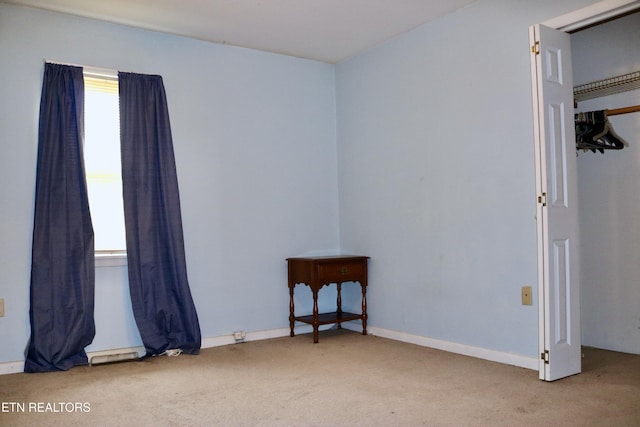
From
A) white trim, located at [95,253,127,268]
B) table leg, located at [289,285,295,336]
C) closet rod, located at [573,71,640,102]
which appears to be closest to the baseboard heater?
white trim, located at [95,253,127,268]

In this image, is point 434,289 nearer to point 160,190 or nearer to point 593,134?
point 593,134

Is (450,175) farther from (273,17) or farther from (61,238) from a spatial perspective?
(61,238)

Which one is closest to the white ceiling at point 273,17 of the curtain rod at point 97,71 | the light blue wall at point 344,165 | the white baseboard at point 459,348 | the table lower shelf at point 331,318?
the light blue wall at point 344,165

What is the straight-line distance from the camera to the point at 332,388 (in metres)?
2.94

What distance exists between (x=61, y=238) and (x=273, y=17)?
2.10m

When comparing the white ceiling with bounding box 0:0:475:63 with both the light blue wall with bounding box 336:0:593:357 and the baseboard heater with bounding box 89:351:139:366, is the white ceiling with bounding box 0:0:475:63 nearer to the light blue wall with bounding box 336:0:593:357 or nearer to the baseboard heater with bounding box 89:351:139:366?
the light blue wall with bounding box 336:0:593:357

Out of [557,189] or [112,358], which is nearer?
[557,189]

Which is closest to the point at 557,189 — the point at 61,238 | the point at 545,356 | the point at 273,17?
the point at 545,356

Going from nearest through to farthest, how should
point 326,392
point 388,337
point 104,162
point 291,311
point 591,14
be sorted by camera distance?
point 326,392 < point 591,14 < point 104,162 < point 388,337 < point 291,311

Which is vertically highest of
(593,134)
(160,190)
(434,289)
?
(593,134)

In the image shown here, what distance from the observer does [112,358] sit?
11.7ft

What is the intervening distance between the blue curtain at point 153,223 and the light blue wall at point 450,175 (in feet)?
5.17

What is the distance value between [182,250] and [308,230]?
3.98 feet

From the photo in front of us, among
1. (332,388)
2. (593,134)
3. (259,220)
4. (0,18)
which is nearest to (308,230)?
(259,220)
